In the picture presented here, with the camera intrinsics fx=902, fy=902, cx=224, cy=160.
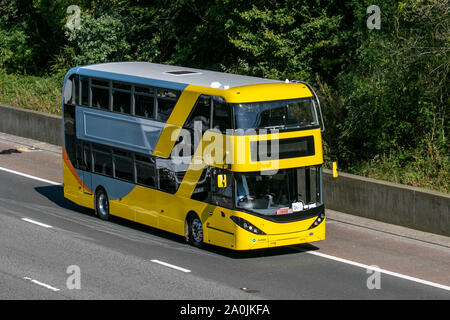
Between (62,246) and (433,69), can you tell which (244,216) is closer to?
(62,246)

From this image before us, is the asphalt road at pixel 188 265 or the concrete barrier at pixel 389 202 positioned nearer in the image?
the asphalt road at pixel 188 265

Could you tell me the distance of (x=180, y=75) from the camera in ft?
68.0

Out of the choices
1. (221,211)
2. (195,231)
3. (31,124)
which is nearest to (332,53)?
(195,231)

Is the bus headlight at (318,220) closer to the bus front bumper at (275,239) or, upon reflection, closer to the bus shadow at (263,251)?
the bus front bumper at (275,239)

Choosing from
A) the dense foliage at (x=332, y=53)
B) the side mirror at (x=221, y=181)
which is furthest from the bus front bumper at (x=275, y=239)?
the dense foliage at (x=332, y=53)

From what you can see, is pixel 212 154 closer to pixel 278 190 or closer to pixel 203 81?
pixel 278 190

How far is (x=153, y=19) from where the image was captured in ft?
118

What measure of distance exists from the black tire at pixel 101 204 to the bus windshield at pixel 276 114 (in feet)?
19.8

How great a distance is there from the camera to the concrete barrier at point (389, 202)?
68.0 ft

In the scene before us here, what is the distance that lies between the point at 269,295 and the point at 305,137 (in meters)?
4.06

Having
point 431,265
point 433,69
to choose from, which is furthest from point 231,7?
point 431,265

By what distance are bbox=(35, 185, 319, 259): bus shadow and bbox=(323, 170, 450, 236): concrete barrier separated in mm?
2721

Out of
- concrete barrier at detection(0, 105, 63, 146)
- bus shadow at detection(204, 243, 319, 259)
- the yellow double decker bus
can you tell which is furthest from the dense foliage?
the yellow double decker bus

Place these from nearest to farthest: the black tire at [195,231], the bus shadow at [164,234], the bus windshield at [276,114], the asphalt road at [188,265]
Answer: the asphalt road at [188,265]
the bus windshield at [276,114]
the bus shadow at [164,234]
the black tire at [195,231]
